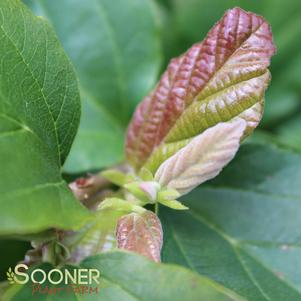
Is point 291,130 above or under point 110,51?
under

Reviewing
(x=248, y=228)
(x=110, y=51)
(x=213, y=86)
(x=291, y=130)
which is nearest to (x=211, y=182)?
(x=248, y=228)

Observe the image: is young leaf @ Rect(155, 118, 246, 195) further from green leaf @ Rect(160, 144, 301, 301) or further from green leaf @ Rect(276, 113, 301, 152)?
green leaf @ Rect(276, 113, 301, 152)

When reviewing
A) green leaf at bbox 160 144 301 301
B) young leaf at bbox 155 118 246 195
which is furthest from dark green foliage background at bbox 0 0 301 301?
young leaf at bbox 155 118 246 195

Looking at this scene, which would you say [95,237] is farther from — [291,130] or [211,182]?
[291,130]

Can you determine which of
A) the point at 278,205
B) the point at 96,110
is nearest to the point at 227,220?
the point at 278,205

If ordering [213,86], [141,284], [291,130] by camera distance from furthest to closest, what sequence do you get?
1. [291,130]
2. [213,86]
3. [141,284]

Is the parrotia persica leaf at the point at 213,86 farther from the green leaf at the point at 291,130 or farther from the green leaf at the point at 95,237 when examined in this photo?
the green leaf at the point at 291,130
